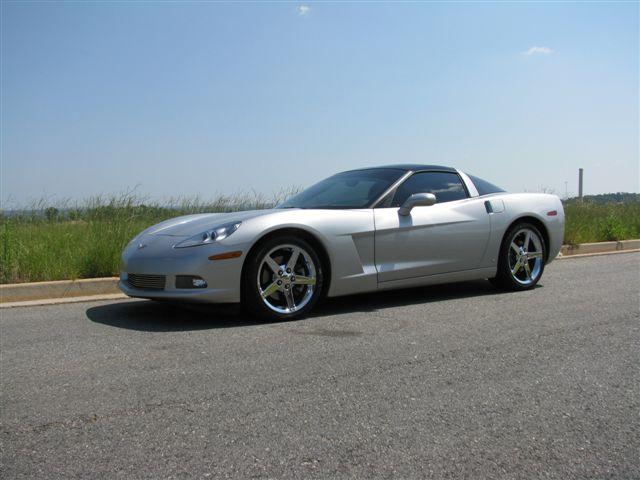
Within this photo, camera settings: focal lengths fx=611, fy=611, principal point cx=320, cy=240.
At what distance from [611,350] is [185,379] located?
104 inches

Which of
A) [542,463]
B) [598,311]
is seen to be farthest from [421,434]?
[598,311]

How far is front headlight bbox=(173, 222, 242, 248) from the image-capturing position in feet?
15.1

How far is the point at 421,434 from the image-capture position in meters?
2.54

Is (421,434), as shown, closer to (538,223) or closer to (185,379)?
(185,379)

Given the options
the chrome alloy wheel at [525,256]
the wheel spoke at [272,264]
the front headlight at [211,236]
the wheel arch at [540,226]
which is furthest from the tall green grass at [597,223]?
the front headlight at [211,236]

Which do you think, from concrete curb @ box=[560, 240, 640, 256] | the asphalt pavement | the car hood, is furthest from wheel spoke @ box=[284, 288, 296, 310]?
concrete curb @ box=[560, 240, 640, 256]

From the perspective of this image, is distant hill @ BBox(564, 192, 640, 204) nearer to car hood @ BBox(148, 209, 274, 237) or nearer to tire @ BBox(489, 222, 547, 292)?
tire @ BBox(489, 222, 547, 292)

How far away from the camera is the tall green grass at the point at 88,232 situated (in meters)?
6.62

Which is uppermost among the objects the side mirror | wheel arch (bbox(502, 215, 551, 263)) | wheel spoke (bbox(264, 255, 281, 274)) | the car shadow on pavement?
the side mirror

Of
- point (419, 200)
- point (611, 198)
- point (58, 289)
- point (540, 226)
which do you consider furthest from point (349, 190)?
point (611, 198)

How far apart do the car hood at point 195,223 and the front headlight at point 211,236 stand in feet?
0.25

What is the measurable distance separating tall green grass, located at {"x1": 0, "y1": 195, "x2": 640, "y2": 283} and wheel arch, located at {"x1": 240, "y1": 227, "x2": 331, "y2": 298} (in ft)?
9.07

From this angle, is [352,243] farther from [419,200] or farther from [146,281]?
[146,281]

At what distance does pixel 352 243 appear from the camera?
16.8ft
